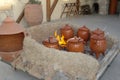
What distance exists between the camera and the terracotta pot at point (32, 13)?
5.50m

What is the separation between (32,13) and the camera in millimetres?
5527

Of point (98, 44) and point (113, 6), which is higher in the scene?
point (98, 44)

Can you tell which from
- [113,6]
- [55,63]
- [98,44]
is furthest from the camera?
[113,6]

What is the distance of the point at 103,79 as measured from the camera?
9.14 ft

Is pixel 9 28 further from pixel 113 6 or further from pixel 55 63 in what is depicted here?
pixel 113 6

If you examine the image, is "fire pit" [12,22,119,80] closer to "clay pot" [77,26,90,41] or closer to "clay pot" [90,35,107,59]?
"clay pot" [90,35,107,59]

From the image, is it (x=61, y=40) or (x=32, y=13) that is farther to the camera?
(x=32, y=13)

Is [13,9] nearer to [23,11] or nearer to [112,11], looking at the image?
[23,11]

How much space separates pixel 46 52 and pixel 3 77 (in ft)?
2.59

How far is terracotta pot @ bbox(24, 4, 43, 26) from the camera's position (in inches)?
217

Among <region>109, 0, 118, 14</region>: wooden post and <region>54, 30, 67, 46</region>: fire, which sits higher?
<region>54, 30, 67, 46</region>: fire

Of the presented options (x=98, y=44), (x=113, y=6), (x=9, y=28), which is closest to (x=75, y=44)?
(x=98, y=44)

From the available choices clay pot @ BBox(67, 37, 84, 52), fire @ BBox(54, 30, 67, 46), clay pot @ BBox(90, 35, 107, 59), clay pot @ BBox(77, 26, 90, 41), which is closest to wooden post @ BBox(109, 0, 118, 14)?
clay pot @ BBox(77, 26, 90, 41)

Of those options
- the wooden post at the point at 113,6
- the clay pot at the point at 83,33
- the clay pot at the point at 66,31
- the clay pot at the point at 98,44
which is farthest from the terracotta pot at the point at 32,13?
the wooden post at the point at 113,6
